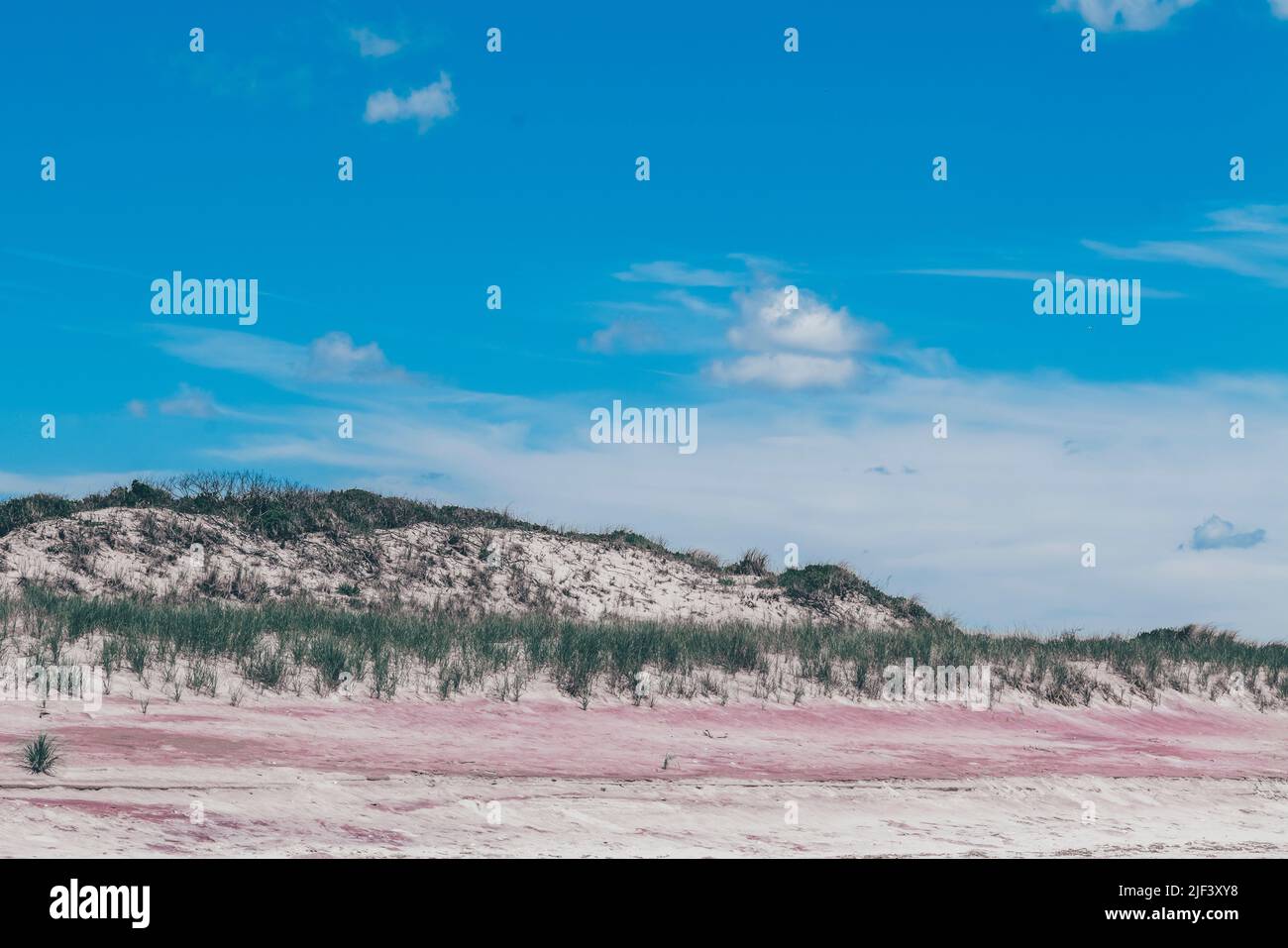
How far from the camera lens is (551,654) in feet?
77.3

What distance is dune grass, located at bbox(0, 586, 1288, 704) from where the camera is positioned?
21188 millimetres

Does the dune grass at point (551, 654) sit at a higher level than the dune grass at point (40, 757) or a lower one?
higher

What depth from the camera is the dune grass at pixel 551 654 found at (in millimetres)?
21188

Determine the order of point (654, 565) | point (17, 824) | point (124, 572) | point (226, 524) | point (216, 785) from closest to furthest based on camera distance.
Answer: point (17, 824)
point (216, 785)
point (124, 572)
point (226, 524)
point (654, 565)

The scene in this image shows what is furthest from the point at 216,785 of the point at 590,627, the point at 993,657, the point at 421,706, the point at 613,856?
the point at 993,657

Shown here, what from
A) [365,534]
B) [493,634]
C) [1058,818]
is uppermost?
[365,534]

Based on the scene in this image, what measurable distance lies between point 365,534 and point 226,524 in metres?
4.28

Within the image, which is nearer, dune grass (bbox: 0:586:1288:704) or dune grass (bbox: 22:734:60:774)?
dune grass (bbox: 22:734:60:774)

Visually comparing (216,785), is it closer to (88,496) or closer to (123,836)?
(123,836)

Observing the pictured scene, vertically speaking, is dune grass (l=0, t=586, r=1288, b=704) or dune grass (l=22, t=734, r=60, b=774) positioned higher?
dune grass (l=0, t=586, r=1288, b=704)

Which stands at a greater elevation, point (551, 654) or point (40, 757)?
point (551, 654)

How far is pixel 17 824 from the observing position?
11.5 meters

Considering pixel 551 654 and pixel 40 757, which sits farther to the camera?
pixel 551 654

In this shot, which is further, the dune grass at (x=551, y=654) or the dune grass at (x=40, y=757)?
the dune grass at (x=551, y=654)
